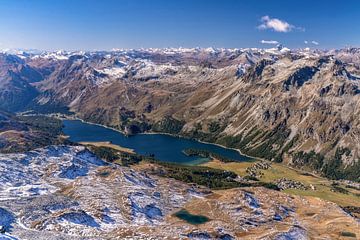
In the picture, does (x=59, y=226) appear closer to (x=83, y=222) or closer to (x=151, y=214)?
(x=83, y=222)

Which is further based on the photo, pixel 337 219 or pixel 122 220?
pixel 337 219

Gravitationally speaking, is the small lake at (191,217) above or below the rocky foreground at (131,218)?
below

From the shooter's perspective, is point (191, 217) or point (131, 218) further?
point (191, 217)

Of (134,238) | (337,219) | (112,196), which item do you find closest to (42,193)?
(112,196)

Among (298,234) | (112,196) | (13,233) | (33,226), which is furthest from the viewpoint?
(112,196)

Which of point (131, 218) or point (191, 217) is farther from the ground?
point (131, 218)

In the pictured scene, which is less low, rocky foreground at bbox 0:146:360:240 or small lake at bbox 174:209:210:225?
rocky foreground at bbox 0:146:360:240

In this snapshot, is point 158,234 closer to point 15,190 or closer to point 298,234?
point 298,234

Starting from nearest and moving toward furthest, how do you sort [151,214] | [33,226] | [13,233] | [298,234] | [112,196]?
[13,233]
[33,226]
[298,234]
[151,214]
[112,196]

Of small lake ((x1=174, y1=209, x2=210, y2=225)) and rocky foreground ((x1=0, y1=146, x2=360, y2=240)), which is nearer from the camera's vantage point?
rocky foreground ((x1=0, y1=146, x2=360, y2=240))

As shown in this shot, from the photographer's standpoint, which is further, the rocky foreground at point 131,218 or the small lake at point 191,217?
the small lake at point 191,217
